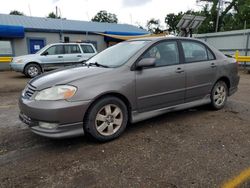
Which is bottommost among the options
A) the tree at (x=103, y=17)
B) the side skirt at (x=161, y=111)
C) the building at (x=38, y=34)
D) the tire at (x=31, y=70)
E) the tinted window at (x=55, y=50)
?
the side skirt at (x=161, y=111)

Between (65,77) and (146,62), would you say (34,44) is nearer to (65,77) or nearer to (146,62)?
(65,77)

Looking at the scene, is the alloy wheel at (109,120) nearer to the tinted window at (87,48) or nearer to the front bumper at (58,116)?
the front bumper at (58,116)

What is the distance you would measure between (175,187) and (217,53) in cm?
338

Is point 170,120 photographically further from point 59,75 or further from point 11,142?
point 11,142

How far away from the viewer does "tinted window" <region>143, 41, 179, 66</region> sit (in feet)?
12.5

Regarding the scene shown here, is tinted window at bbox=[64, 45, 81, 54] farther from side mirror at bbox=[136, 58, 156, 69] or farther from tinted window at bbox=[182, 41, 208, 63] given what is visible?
side mirror at bbox=[136, 58, 156, 69]

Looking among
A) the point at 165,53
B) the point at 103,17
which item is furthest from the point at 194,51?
the point at 103,17

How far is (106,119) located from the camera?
10.8 ft

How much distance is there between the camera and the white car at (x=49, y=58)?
1076 centimetres

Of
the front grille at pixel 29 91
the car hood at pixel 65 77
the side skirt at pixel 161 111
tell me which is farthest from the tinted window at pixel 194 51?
the front grille at pixel 29 91

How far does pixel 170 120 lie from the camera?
4266mm

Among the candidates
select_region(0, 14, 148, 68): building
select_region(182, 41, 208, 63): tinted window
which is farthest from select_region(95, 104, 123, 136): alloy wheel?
select_region(0, 14, 148, 68): building

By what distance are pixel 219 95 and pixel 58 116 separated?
3.52 m

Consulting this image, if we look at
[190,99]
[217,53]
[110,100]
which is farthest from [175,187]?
[217,53]
